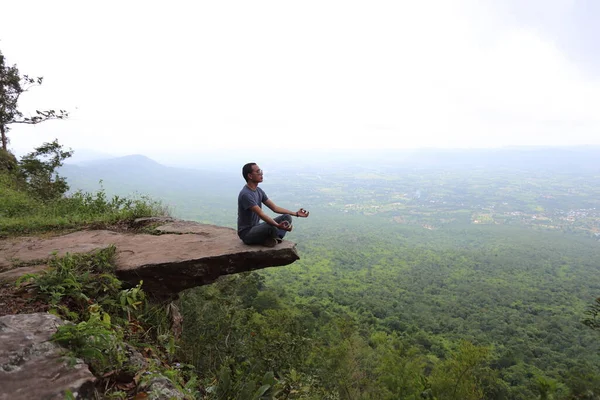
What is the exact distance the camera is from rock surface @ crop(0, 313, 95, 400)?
1947mm

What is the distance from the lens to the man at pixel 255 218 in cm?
459

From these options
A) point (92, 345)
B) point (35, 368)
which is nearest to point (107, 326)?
point (92, 345)

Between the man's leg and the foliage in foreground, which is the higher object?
the man's leg

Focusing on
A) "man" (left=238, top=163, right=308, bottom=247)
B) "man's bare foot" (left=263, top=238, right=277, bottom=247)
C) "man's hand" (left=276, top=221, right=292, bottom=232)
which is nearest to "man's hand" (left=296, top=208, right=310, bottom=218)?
"man" (left=238, top=163, right=308, bottom=247)

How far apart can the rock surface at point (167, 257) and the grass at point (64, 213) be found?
101 cm

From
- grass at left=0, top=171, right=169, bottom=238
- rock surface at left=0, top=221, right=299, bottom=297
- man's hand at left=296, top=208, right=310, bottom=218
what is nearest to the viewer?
rock surface at left=0, top=221, right=299, bottom=297

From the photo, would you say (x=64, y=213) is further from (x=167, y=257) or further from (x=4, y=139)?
(x=4, y=139)

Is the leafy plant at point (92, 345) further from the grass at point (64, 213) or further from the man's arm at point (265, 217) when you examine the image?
the grass at point (64, 213)

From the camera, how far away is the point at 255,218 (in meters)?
4.94

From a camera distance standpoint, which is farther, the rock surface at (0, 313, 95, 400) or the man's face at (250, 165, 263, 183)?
the man's face at (250, 165, 263, 183)

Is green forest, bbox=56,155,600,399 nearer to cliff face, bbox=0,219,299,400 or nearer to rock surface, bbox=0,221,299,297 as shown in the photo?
rock surface, bbox=0,221,299,297

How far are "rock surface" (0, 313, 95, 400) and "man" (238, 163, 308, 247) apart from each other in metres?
2.68

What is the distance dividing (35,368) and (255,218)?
317 cm

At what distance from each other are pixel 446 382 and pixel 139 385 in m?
16.4
